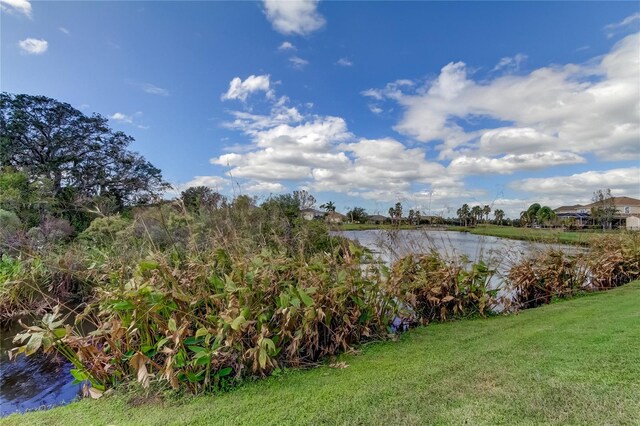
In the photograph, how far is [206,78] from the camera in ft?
22.0

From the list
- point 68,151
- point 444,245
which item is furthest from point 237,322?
point 68,151

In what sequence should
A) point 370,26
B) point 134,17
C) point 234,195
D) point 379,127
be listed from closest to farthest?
point 234,195 → point 134,17 → point 370,26 → point 379,127

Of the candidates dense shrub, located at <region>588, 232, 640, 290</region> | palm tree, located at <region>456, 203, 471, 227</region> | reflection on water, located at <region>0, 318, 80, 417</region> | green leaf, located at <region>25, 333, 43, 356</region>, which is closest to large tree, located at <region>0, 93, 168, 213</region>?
reflection on water, located at <region>0, 318, 80, 417</region>

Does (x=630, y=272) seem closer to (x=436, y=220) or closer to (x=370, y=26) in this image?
(x=436, y=220)

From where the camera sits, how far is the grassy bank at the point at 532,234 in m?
5.31

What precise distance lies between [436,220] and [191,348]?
12.5ft

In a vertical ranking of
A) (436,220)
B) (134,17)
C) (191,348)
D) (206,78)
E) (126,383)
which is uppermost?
(134,17)

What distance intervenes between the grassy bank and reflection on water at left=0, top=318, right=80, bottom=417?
4912 mm

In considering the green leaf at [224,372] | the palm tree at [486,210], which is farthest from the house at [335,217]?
the palm tree at [486,210]

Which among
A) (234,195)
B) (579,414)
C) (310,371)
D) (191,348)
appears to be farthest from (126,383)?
(579,414)

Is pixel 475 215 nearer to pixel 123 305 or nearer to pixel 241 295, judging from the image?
pixel 241 295

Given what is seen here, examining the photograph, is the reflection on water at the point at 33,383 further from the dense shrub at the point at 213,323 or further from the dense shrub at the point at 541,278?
the dense shrub at the point at 541,278

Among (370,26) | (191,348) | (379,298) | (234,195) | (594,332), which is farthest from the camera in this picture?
(370,26)

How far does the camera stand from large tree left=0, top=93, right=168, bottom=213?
19.2 meters
